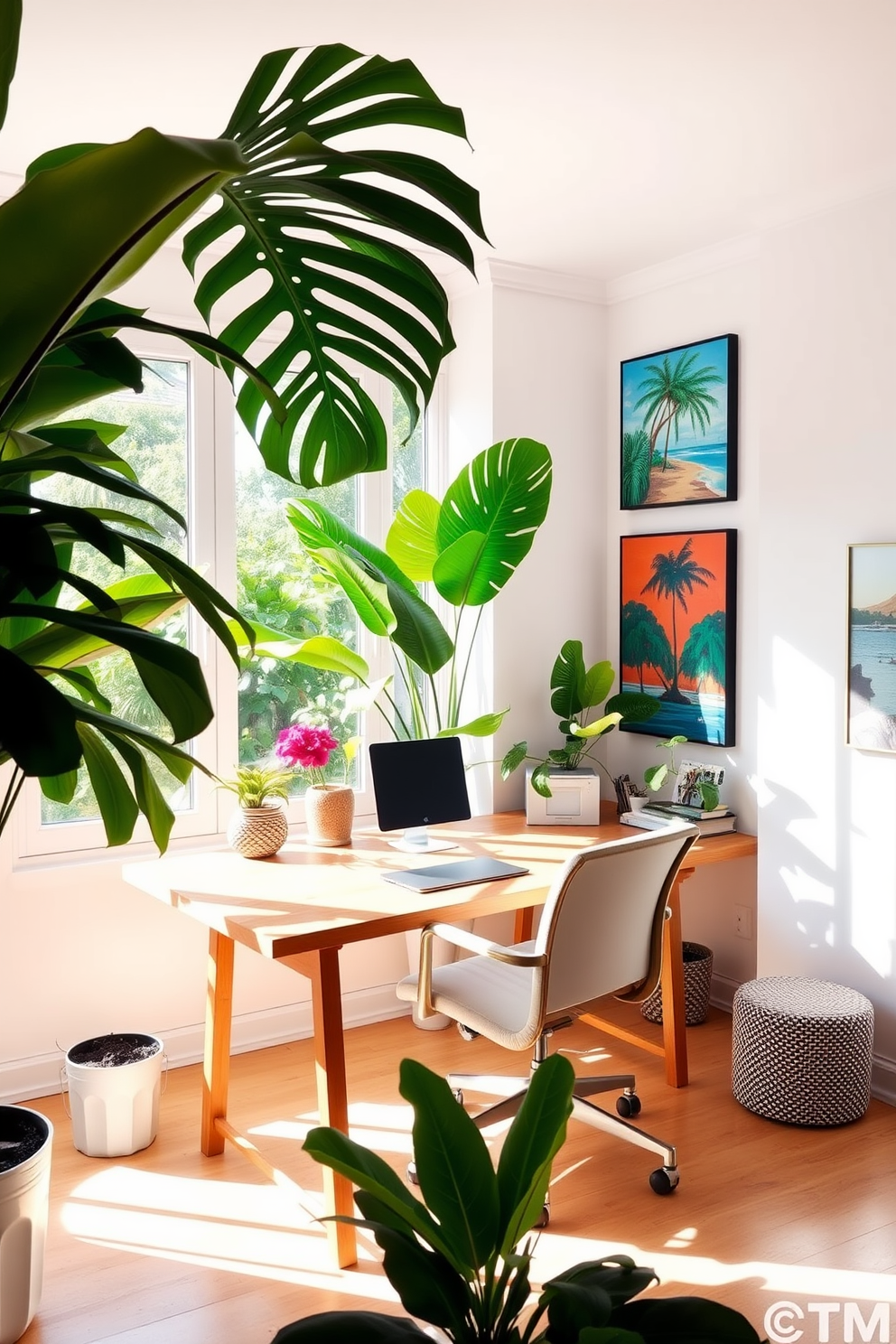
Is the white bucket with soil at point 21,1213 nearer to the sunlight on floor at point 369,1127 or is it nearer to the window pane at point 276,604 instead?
the sunlight on floor at point 369,1127

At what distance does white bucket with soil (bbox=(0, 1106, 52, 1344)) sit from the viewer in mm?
2131

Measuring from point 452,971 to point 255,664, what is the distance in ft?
4.48

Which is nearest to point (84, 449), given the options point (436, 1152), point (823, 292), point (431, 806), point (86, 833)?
point (436, 1152)

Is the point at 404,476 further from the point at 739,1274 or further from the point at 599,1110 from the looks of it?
the point at 739,1274

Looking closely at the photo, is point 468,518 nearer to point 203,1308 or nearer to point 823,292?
point 823,292

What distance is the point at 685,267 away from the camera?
3953 millimetres

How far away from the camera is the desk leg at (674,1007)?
3.41 meters

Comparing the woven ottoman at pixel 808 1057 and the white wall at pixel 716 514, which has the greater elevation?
the white wall at pixel 716 514

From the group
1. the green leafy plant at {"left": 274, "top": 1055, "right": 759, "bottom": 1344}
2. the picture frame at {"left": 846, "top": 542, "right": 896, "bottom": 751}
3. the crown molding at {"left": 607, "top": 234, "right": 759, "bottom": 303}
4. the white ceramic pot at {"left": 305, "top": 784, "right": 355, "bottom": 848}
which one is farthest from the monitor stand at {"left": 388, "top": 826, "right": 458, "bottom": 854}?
the crown molding at {"left": 607, "top": 234, "right": 759, "bottom": 303}

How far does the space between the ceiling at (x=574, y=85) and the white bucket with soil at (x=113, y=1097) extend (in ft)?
7.83

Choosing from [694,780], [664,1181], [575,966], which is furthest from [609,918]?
[694,780]

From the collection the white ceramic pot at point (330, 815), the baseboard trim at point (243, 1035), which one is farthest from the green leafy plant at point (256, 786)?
the baseboard trim at point (243, 1035)

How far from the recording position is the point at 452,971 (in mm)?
2977

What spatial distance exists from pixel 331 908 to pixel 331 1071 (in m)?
0.37
